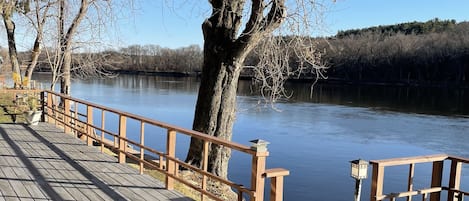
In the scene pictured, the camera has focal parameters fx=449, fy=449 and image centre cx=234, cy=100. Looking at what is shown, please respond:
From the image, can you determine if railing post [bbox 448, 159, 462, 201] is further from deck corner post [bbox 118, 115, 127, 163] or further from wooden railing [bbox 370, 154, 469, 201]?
deck corner post [bbox 118, 115, 127, 163]

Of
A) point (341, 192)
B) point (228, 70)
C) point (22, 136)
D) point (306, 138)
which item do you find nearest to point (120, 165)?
point (228, 70)

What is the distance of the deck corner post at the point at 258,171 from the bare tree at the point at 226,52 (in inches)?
141

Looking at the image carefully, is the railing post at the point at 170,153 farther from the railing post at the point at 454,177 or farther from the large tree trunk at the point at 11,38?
the large tree trunk at the point at 11,38

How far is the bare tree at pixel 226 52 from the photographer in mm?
7023

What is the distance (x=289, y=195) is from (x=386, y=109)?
21.9 meters

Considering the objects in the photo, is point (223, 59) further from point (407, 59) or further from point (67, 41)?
point (407, 59)

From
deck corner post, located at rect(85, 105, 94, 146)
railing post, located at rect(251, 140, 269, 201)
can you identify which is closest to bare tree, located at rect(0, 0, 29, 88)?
deck corner post, located at rect(85, 105, 94, 146)

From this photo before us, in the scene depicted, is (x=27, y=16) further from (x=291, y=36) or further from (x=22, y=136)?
(x=291, y=36)

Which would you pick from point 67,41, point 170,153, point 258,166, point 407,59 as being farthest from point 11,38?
point 407,59

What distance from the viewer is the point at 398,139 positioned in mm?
18234

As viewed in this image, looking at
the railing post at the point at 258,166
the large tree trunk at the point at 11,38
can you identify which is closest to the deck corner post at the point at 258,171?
the railing post at the point at 258,166

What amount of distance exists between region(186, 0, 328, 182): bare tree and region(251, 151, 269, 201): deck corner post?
3.59 m

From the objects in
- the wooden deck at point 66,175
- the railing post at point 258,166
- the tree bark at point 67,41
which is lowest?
the wooden deck at point 66,175

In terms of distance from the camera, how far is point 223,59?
7.48 m
